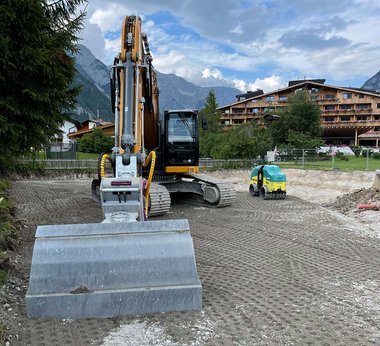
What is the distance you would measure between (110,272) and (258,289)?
1794 mm

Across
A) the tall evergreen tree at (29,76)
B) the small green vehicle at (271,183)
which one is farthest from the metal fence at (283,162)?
the tall evergreen tree at (29,76)

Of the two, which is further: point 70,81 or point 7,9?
point 70,81

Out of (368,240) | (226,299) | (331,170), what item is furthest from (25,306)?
(331,170)

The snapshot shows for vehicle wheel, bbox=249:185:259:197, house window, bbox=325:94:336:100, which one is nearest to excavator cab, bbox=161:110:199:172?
vehicle wheel, bbox=249:185:259:197

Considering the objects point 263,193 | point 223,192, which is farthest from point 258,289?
point 263,193

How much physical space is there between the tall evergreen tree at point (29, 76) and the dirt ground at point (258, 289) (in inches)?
73.1

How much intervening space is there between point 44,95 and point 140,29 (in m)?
2.33

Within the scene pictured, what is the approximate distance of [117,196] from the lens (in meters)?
5.95

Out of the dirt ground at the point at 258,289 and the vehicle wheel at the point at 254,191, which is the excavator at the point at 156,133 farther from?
the vehicle wheel at the point at 254,191

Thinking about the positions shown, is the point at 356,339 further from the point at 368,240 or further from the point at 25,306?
the point at 368,240

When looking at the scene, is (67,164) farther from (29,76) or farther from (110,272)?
(110,272)

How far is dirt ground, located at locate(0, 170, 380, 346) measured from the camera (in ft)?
12.1

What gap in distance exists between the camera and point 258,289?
16.0ft

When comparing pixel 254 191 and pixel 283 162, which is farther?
pixel 283 162
